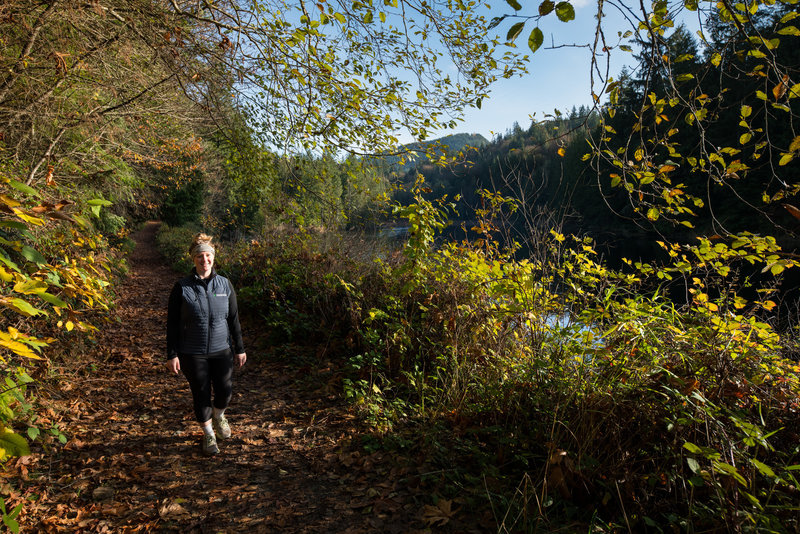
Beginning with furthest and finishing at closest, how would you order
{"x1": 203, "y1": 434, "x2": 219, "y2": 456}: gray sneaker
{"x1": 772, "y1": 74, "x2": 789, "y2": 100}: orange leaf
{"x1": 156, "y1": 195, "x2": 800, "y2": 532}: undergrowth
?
{"x1": 203, "y1": 434, "x2": 219, "y2": 456}: gray sneaker, {"x1": 156, "y1": 195, "x2": 800, "y2": 532}: undergrowth, {"x1": 772, "y1": 74, "x2": 789, "y2": 100}: orange leaf

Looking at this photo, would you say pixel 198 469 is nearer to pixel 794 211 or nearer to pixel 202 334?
pixel 202 334

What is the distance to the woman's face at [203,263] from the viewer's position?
3.45m

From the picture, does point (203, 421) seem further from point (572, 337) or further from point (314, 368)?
point (572, 337)

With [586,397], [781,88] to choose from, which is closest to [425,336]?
[586,397]

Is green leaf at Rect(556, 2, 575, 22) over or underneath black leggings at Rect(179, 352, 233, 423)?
over

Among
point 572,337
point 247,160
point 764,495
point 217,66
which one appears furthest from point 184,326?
point 764,495

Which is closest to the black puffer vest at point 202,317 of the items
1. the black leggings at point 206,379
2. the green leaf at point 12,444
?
the black leggings at point 206,379

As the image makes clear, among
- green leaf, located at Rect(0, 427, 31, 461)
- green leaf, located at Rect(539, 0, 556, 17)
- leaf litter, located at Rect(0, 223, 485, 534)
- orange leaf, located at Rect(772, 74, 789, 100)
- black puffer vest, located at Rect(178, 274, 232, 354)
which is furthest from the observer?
black puffer vest, located at Rect(178, 274, 232, 354)

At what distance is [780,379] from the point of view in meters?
2.65

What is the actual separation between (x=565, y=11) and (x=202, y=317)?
11.2 ft

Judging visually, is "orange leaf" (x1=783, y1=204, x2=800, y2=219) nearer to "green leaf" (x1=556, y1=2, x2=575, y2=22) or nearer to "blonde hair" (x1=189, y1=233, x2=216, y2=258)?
"green leaf" (x1=556, y1=2, x2=575, y2=22)

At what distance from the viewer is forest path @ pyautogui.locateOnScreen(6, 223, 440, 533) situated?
9.14ft

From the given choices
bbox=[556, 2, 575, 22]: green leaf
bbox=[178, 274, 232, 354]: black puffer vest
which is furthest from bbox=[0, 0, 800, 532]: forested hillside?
bbox=[178, 274, 232, 354]: black puffer vest

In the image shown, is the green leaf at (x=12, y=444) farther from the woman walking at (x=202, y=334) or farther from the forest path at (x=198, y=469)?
the woman walking at (x=202, y=334)
